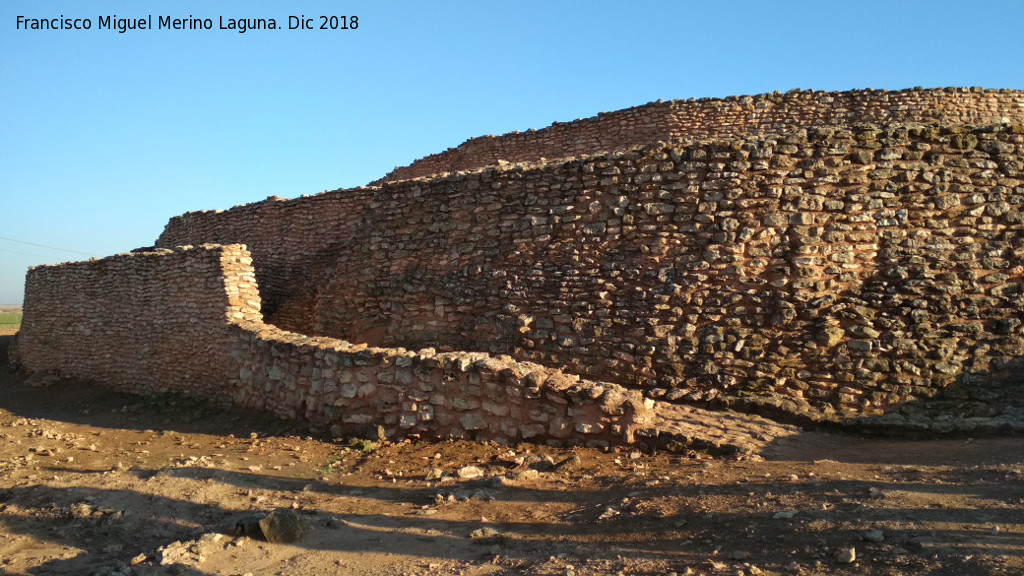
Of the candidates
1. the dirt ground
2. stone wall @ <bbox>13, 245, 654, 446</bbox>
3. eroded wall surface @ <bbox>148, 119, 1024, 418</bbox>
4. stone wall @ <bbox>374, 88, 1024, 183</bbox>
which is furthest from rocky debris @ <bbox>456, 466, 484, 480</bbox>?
stone wall @ <bbox>374, 88, 1024, 183</bbox>

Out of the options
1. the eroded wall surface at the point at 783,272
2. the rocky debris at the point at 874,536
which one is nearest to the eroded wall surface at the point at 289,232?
the eroded wall surface at the point at 783,272

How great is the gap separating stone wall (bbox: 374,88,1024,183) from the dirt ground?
27.1ft

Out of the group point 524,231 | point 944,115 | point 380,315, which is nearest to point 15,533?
point 380,315

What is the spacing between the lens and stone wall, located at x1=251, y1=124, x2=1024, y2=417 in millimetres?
6762

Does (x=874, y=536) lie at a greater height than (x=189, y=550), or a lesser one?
greater

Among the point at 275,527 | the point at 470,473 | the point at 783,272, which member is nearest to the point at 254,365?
the point at 470,473

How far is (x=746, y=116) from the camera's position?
13.5 meters

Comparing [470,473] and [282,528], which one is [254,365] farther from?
[282,528]

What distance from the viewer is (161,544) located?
476 centimetres

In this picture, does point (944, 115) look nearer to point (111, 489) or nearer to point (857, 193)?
point (857, 193)

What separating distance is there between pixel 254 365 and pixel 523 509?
209 inches

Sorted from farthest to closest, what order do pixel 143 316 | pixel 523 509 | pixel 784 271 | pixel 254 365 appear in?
pixel 143 316 → pixel 254 365 → pixel 784 271 → pixel 523 509

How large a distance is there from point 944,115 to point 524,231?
9.18 metres

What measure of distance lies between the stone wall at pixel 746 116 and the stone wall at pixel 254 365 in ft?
24.5
